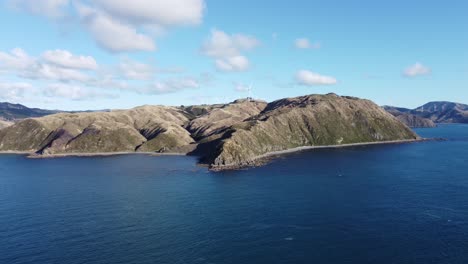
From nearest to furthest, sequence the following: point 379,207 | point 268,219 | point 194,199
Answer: point 268,219 → point 379,207 → point 194,199

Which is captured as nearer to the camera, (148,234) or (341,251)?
(341,251)

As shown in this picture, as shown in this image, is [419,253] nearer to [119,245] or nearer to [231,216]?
[231,216]

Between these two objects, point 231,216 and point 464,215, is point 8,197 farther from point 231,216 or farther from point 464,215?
point 464,215

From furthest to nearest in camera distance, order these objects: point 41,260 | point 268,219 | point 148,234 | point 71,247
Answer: point 268,219 < point 148,234 < point 71,247 < point 41,260

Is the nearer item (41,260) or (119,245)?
(41,260)

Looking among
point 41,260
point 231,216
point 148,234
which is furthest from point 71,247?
point 231,216

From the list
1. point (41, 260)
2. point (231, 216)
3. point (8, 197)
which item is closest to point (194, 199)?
point (231, 216)

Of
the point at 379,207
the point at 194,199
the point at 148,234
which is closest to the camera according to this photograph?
the point at 148,234

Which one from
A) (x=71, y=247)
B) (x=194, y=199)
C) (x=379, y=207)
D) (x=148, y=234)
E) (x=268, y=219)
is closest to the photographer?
(x=71, y=247)
